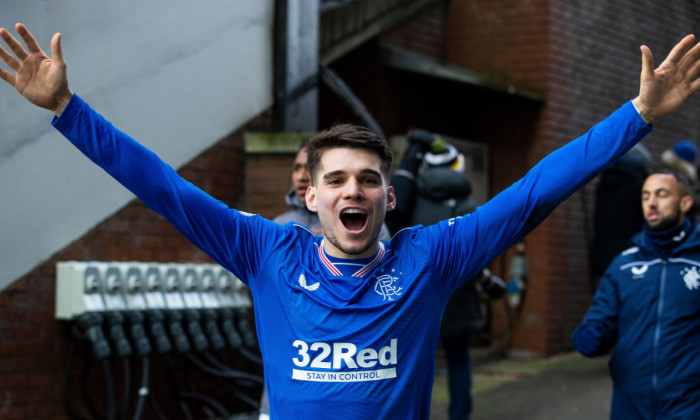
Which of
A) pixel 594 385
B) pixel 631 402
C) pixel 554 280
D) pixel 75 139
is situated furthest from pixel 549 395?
pixel 75 139

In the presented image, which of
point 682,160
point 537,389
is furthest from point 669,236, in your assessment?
point 682,160

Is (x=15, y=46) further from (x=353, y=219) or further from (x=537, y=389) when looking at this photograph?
(x=537, y=389)

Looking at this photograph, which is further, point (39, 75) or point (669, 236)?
point (669, 236)

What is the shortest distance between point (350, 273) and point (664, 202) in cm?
259

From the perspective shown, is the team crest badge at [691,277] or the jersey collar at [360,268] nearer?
the jersey collar at [360,268]

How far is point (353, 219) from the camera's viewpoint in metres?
2.81

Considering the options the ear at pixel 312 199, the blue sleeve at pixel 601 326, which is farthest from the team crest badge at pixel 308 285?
the blue sleeve at pixel 601 326

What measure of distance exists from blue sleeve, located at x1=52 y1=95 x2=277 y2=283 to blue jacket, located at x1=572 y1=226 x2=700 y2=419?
8.20ft

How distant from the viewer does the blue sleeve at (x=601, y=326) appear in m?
4.64

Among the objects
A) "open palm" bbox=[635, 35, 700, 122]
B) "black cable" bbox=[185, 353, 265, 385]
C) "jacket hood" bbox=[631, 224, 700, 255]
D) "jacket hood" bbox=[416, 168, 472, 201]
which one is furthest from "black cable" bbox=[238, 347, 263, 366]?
"open palm" bbox=[635, 35, 700, 122]

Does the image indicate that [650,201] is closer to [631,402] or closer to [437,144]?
[631,402]

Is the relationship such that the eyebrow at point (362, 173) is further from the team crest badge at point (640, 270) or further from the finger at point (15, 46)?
the team crest badge at point (640, 270)

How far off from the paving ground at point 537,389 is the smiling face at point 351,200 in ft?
15.4

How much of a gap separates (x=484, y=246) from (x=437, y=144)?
3783mm
